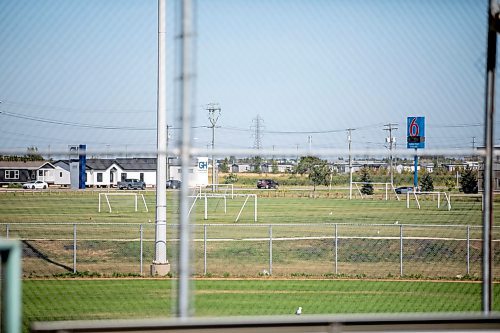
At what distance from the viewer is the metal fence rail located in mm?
14227

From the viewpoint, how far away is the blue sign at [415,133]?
7.12 meters

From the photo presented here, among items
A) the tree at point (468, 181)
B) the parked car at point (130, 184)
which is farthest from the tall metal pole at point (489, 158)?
the parked car at point (130, 184)

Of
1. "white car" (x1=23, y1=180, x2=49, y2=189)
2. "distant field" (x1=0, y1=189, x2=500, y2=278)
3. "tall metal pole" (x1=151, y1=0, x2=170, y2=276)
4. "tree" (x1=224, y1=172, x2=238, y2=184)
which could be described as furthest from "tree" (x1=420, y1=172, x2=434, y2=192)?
"white car" (x1=23, y1=180, x2=49, y2=189)

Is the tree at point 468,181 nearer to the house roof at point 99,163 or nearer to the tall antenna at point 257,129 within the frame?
the tall antenna at point 257,129

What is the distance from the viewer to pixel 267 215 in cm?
2395

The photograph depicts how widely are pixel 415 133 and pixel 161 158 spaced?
3471 millimetres

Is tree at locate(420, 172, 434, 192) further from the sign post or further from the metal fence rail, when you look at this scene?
the metal fence rail

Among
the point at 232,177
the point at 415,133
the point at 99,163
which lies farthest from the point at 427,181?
the point at 99,163

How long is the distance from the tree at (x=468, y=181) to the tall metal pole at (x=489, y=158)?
13.5 feet

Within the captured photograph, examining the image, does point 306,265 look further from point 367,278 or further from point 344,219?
point 344,219

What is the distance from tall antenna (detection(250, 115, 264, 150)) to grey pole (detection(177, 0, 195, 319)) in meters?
1.45

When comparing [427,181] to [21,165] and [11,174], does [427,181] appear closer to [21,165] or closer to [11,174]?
[21,165]

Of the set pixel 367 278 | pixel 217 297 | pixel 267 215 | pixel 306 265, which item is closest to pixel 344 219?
pixel 267 215

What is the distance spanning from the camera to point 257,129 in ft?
21.9
